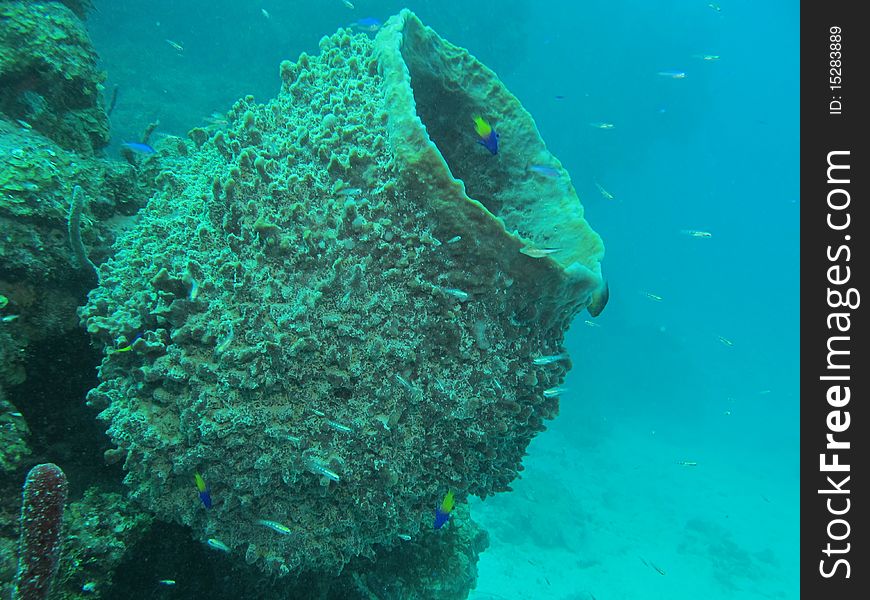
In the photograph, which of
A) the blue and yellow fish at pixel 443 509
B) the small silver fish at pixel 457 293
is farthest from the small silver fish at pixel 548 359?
the blue and yellow fish at pixel 443 509

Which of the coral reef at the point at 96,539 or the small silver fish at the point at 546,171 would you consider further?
the small silver fish at the point at 546,171

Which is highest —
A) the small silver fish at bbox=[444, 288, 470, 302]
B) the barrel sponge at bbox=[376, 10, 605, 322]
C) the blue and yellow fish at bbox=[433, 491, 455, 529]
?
the barrel sponge at bbox=[376, 10, 605, 322]

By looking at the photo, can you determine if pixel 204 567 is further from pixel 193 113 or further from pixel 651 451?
pixel 651 451

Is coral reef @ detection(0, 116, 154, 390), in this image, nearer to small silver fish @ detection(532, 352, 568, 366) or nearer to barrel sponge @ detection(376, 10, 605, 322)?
barrel sponge @ detection(376, 10, 605, 322)

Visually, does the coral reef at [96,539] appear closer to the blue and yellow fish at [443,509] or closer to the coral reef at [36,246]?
the coral reef at [36,246]

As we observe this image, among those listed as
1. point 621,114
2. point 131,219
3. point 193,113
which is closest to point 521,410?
point 131,219

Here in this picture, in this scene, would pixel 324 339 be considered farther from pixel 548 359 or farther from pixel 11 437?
pixel 11 437

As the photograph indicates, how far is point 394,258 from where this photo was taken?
7.12 ft

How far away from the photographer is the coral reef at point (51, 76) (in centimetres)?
324

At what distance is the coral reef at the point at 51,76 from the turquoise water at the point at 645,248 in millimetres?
4752

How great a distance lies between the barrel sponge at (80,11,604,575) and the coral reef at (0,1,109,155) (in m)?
1.83

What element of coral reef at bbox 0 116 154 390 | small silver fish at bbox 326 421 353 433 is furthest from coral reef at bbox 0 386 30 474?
small silver fish at bbox 326 421 353 433

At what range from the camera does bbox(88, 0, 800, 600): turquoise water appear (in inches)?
574
